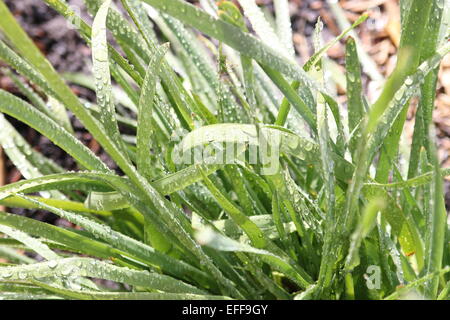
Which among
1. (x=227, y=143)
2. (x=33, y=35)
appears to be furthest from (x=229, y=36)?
(x=33, y=35)

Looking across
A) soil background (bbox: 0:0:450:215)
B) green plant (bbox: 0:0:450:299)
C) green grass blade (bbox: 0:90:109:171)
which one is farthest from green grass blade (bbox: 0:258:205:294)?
soil background (bbox: 0:0:450:215)

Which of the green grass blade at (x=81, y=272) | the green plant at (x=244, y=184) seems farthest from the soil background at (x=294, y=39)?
the green grass blade at (x=81, y=272)

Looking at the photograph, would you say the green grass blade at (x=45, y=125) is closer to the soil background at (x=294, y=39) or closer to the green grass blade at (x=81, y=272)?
the green grass blade at (x=81, y=272)

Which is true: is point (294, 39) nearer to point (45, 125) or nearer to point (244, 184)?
point (244, 184)

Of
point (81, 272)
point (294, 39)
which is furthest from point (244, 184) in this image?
point (294, 39)
